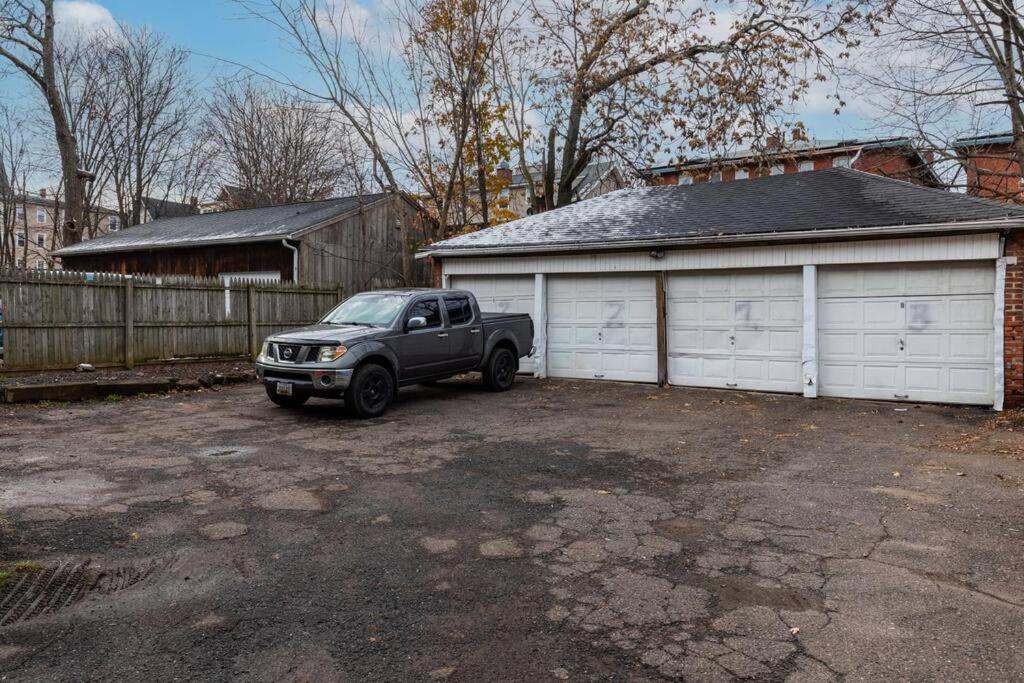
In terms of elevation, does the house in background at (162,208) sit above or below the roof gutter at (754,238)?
above

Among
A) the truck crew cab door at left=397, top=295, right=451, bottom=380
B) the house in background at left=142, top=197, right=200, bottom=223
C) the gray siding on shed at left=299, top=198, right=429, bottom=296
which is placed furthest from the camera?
the house in background at left=142, top=197, right=200, bottom=223

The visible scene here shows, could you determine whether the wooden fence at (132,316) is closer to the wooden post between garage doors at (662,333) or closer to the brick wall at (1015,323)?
the wooden post between garage doors at (662,333)

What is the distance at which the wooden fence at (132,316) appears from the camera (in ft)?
38.8

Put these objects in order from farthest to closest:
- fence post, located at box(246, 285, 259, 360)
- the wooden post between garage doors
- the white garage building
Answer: fence post, located at box(246, 285, 259, 360), the wooden post between garage doors, the white garage building

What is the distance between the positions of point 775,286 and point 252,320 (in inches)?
452

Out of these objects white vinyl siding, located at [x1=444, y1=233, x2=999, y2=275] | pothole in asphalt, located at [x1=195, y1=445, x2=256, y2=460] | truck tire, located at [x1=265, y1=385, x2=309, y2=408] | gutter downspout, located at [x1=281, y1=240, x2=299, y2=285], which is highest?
gutter downspout, located at [x1=281, y1=240, x2=299, y2=285]

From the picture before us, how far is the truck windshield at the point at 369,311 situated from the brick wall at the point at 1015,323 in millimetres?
9112

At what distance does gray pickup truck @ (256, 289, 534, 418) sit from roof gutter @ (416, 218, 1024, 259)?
7.13 ft

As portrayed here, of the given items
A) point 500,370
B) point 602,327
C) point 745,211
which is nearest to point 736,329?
point 745,211

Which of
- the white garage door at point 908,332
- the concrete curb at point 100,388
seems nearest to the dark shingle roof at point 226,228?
the concrete curb at point 100,388

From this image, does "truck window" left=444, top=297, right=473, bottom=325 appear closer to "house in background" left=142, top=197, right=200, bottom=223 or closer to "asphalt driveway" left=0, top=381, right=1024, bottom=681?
"asphalt driveway" left=0, top=381, right=1024, bottom=681

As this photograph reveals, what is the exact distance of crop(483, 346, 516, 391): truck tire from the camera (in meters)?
12.3

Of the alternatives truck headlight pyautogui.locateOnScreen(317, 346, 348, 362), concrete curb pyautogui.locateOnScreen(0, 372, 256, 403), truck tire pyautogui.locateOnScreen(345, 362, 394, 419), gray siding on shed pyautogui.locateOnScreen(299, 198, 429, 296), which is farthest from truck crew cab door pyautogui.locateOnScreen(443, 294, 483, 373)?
gray siding on shed pyautogui.locateOnScreen(299, 198, 429, 296)

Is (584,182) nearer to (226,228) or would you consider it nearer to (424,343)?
(226,228)
